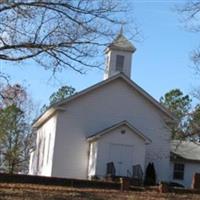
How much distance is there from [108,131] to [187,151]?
12.4 m

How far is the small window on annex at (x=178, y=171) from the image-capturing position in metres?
49.2

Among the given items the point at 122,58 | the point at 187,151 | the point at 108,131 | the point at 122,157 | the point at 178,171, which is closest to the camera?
the point at 108,131

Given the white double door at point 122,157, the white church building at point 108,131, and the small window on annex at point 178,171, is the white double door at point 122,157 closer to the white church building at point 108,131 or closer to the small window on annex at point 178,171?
the white church building at point 108,131

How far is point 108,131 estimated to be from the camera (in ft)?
135

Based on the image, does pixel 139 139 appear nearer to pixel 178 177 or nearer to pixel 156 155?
pixel 156 155

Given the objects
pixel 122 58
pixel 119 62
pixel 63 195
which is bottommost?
pixel 63 195

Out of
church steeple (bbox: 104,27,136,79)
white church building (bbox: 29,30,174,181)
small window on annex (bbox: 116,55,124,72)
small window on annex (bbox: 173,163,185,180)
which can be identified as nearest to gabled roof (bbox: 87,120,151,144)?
white church building (bbox: 29,30,174,181)

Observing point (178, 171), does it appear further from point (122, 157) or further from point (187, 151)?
point (122, 157)

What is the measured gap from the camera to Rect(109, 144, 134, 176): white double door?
41.4 metres

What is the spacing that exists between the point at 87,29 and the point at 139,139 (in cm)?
1815

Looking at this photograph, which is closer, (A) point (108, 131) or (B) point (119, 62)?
(A) point (108, 131)

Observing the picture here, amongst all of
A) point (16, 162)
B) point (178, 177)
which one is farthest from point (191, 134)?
point (16, 162)

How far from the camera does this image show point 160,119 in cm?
4406

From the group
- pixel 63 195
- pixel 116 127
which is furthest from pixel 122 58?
pixel 63 195
